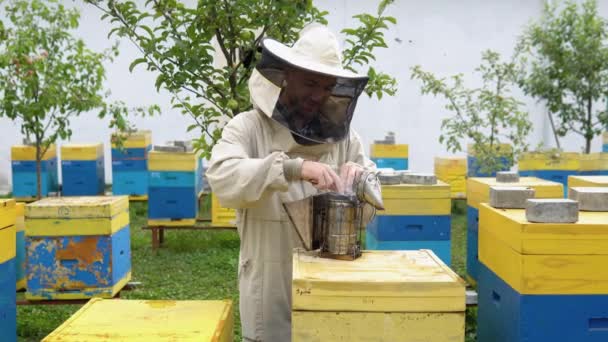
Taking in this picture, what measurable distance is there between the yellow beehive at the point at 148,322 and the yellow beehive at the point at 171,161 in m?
3.86

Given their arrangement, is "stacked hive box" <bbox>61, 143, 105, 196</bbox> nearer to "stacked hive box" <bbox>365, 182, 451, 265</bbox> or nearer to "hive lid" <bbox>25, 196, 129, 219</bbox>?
"hive lid" <bbox>25, 196, 129, 219</bbox>

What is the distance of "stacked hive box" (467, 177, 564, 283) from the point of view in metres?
3.45

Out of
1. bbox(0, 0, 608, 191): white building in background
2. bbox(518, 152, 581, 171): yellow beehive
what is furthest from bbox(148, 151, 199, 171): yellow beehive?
bbox(0, 0, 608, 191): white building in background

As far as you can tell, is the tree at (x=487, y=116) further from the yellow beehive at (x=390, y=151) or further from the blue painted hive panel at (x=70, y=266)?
the blue painted hive panel at (x=70, y=266)

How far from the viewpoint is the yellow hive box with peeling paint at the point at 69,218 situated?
12.4 ft

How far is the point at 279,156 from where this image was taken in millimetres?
1823

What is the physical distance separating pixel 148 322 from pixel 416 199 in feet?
8.16

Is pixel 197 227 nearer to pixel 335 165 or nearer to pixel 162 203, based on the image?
pixel 162 203

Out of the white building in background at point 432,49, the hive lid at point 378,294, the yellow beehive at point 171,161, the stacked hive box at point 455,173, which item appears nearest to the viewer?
the hive lid at point 378,294

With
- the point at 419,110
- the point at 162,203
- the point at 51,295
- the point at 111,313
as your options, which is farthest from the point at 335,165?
the point at 419,110

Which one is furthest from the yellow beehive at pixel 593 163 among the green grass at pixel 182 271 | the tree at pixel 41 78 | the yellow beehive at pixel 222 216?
the tree at pixel 41 78

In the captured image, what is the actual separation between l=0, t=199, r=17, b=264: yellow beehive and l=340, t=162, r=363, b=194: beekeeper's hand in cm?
169

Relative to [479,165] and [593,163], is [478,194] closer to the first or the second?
[479,165]

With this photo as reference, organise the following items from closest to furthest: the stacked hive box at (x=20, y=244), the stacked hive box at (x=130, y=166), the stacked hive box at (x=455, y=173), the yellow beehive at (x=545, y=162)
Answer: the stacked hive box at (x=20, y=244) < the yellow beehive at (x=545, y=162) < the stacked hive box at (x=455, y=173) < the stacked hive box at (x=130, y=166)
